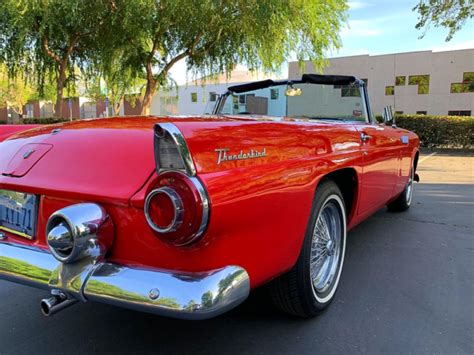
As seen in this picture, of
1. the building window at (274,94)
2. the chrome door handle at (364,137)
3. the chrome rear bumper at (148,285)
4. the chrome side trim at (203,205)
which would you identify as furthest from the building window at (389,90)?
the chrome side trim at (203,205)

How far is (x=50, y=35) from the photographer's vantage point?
12562 mm

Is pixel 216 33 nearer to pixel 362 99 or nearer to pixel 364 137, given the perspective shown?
pixel 362 99

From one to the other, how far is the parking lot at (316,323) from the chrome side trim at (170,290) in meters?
0.73

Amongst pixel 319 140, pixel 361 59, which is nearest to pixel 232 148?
pixel 319 140

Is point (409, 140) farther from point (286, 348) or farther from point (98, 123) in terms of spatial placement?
point (98, 123)

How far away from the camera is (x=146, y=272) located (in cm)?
166

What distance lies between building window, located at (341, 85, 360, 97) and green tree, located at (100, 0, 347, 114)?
895 cm

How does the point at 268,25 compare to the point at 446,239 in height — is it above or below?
above

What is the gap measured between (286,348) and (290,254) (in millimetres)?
542

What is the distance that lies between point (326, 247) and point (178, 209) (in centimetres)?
155

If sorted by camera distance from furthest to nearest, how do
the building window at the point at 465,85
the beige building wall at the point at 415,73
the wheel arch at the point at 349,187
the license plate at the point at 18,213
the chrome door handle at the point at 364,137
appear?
the beige building wall at the point at 415,73
the building window at the point at 465,85
the chrome door handle at the point at 364,137
the wheel arch at the point at 349,187
the license plate at the point at 18,213

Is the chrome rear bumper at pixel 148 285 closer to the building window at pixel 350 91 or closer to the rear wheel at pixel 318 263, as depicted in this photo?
the rear wheel at pixel 318 263

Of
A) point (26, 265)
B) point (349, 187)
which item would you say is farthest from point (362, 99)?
point (26, 265)

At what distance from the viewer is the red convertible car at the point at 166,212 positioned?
1600 mm
